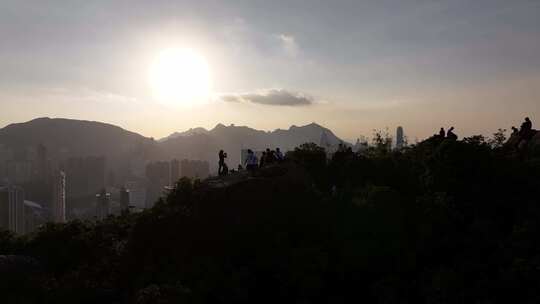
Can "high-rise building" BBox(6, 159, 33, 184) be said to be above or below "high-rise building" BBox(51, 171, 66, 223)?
above

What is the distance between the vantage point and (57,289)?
1286cm

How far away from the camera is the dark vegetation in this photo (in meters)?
13.0

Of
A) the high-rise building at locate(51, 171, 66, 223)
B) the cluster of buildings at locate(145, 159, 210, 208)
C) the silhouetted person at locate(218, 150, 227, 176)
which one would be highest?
the silhouetted person at locate(218, 150, 227, 176)

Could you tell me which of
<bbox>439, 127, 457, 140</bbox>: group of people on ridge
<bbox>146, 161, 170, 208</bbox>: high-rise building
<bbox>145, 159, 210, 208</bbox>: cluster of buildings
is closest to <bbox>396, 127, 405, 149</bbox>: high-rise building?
<bbox>439, 127, 457, 140</bbox>: group of people on ridge

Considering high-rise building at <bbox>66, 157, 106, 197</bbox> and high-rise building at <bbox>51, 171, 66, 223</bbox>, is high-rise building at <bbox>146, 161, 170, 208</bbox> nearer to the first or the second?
high-rise building at <bbox>51, 171, 66, 223</bbox>

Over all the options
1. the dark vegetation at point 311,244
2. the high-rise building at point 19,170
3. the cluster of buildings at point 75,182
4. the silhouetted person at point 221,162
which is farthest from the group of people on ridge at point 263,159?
the high-rise building at point 19,170

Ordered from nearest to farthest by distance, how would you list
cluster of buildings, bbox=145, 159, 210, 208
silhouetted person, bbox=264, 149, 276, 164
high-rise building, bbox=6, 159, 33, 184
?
silhouetted person, bbox=264, 149, 276, 164 < cluster of buildings, bbox=145, 159, 210, 208 < high-rise building, bbox=6, 159, 33, 184

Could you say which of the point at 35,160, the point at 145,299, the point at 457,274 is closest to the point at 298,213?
the point at 457,274

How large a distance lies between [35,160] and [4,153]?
2923 cm

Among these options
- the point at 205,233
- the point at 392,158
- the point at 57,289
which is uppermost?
the point at 392,158

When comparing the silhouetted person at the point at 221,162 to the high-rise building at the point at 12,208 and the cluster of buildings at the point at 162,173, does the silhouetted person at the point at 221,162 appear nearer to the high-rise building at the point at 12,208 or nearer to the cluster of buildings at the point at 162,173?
the high-rise building at the point at 12,208

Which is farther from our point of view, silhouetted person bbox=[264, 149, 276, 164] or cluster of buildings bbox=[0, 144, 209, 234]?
cluster of buildings bbox=[0, 144, 209, 234]

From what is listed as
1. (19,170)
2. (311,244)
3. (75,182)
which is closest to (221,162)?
(311,244)

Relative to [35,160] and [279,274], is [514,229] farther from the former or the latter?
[35,160]
